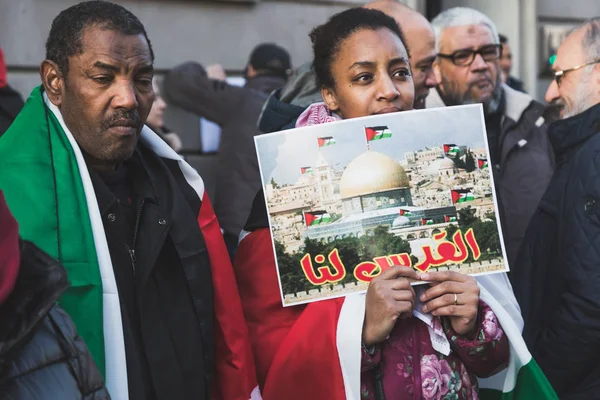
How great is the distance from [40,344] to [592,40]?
3067 mm

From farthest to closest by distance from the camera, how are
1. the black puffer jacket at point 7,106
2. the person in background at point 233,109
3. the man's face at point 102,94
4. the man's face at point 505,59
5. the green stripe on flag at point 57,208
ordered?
the man's face at point 505,59 → the person in background at point 233,109 → the black puffer jacket at point 7,106 → the man's face at point 102,94 → the green stripe on flag at point 57,208

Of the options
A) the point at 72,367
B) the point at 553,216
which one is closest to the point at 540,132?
the point at 553,216

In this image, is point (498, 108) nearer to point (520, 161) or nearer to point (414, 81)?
point (520, 161)

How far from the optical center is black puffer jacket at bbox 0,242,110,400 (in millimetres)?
2027

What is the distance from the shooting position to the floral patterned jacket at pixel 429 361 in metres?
2.85

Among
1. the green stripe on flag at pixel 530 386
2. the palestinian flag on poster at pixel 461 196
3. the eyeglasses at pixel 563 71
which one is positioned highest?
the eyeglasses at pixel 563 71

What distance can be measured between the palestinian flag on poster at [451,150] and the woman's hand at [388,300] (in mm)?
358

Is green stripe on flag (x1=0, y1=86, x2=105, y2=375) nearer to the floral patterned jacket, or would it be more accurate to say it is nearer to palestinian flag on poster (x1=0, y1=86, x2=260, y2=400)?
palestinian flag on poster (x1=0, y1=86, x2=260, y2=400)

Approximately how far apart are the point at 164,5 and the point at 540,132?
2.84 metres

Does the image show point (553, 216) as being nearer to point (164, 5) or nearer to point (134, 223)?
point (134, 223)

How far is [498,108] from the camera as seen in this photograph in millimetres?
5262

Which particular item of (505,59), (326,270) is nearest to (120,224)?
(326,270)

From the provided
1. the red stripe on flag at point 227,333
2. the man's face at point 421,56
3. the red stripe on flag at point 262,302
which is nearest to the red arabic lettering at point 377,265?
the red stripe on flag at point 262,302

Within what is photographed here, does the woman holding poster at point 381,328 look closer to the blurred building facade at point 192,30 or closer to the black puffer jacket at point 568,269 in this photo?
the black puffer jacket at point 568,269
